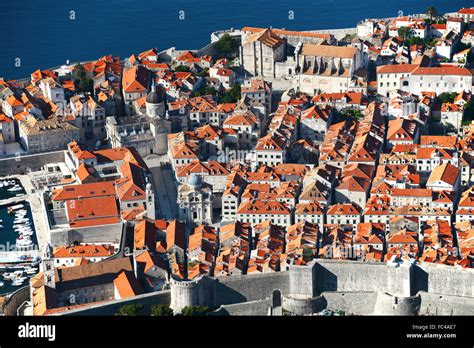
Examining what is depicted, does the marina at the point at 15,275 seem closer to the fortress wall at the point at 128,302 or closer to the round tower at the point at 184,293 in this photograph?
the fortress wall at the point at 128,302

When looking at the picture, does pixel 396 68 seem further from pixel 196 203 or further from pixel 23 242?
pixel 23 242

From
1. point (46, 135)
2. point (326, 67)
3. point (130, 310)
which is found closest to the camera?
point (130, 310)

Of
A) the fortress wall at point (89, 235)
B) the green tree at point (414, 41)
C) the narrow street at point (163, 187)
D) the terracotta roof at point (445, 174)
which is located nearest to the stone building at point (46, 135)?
the narrow street at point (163, 187)

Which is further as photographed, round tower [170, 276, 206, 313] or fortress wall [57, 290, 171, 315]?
round tower [170, 276, 206, 313]

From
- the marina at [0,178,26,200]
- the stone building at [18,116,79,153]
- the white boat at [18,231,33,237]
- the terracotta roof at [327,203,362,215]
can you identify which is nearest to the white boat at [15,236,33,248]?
the white boat at [18,231,33,237]

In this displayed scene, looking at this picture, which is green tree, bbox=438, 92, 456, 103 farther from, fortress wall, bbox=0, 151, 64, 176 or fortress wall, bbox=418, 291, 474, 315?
fortress wall, bbox=418, 291, 474, 315

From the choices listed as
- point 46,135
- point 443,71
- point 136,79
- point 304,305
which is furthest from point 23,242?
point 443,71
